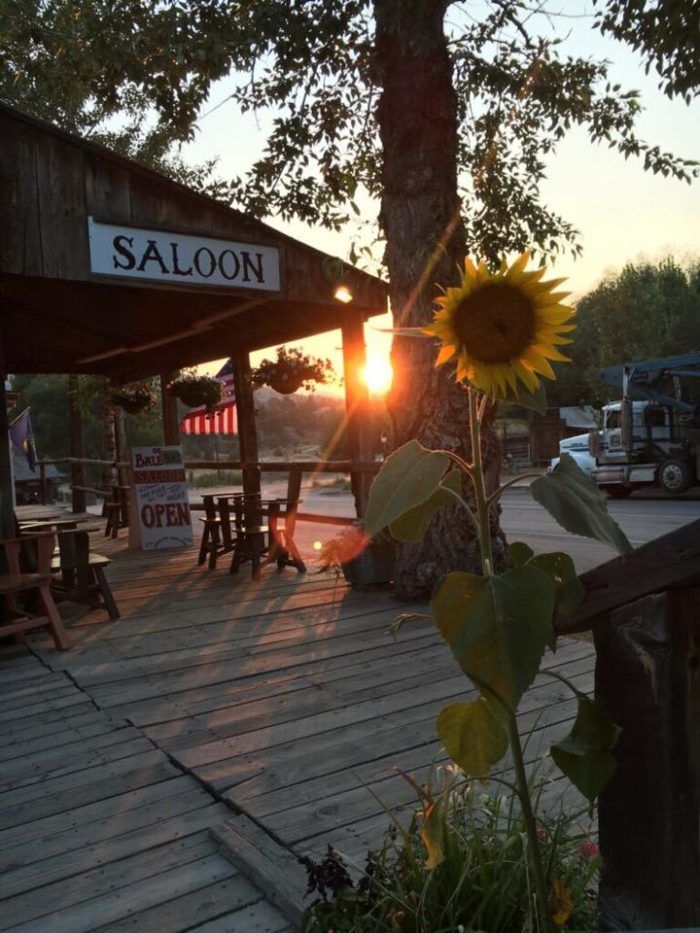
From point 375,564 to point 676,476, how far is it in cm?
1193

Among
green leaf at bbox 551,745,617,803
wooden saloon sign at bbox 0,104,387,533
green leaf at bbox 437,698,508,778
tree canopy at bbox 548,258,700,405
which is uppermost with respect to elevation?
tree canopy at bbox 548,258,700,405

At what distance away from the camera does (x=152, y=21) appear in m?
6.49

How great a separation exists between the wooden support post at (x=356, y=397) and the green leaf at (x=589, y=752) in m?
6.28

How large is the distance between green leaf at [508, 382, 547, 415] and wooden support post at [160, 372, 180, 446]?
9965mm

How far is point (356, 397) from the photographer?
24.8 feet

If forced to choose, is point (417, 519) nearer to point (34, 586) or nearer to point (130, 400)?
point (34, 586)

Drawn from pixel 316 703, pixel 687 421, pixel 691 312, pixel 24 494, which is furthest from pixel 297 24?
pixel 691 312

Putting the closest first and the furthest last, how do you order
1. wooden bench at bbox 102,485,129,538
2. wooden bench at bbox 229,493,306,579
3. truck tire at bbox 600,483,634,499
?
wooden bench at bbox 229,493,306,579
wooden bench at bbox 102,485,129,538
truck tire at bbox 600,483,634,499

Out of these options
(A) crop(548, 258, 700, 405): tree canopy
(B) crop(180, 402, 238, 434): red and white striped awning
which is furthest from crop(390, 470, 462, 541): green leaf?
(A) crop(548, 258, 700, 405): tree canopy

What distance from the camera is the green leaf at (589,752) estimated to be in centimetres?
119

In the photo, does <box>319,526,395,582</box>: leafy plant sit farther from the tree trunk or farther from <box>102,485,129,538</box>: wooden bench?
<box>102,485,129,538</box>: wooden bench

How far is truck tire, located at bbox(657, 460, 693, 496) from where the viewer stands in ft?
53.7

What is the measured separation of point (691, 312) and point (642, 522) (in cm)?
2390

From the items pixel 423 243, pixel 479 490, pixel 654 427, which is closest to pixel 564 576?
pixel 479 490
